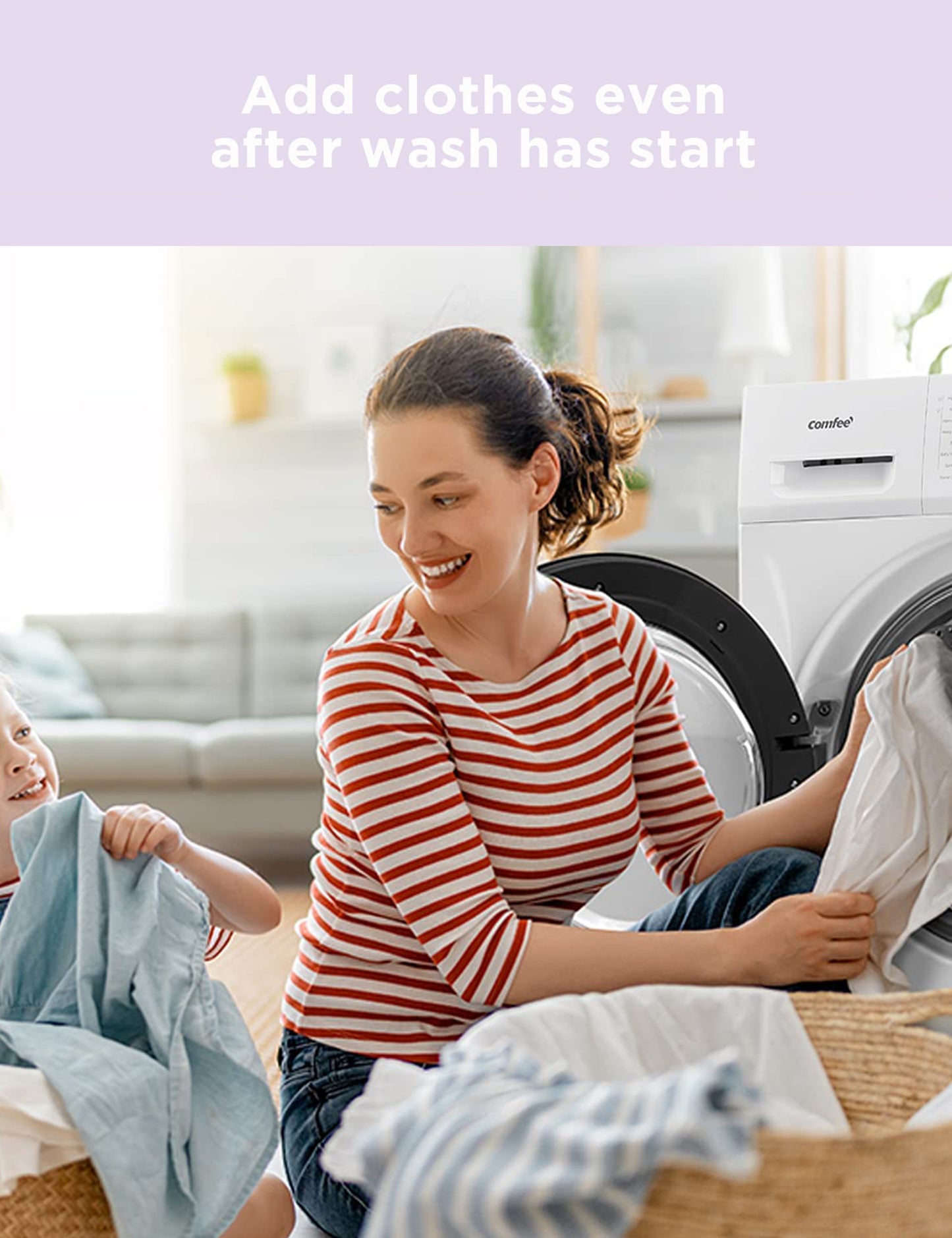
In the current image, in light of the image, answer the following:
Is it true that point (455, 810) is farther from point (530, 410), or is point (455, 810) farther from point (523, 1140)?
point (523, 1140)

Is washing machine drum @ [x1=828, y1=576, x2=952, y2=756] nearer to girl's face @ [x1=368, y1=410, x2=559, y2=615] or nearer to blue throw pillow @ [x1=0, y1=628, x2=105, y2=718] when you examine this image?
girl's face @ [x1=368, y1=410, x2=559, y2=615]

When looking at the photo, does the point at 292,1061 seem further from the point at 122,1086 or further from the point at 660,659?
the point at 660,659

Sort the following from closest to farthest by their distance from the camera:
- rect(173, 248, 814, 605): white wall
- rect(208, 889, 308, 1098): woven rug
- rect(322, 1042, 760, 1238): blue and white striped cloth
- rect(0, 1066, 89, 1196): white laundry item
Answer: rect(322, 1042, 760, 1238): blue and white striped cloth → rect(0, 1066, 89, 1196): white laundry item → rect(208, 889, 308, 1098): woven rug → rect(173, 248, 814, 605): white wall

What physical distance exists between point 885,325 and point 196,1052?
3.44 meters

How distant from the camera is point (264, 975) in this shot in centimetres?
261

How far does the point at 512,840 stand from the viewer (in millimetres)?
1326

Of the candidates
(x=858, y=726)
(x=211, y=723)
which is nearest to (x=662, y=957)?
(x=858, y=726)

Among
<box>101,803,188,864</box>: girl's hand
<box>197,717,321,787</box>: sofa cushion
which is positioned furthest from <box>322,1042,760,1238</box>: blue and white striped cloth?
<box>197,717,321,787</box>: sofa cushion

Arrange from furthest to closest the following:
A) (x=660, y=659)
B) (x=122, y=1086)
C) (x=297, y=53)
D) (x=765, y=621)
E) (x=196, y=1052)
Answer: (x=297, y=53)
(x=765, y=621)
(x=660, y=659)
(x=196, y=1052)
(x=122, y=1086)

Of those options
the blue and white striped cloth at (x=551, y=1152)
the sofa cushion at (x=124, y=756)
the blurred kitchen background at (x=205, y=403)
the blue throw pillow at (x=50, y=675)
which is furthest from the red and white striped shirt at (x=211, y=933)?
the blurred kitchen background at (x=205, y=403)

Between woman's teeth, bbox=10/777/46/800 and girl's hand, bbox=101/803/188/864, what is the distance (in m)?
0.14

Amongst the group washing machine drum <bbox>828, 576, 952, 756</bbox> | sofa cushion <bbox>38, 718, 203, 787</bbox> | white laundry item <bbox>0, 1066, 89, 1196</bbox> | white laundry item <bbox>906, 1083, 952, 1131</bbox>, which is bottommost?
sofa cushion <bbox>38, 718, 203, 787</bbox>

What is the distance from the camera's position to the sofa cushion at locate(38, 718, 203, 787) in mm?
3496

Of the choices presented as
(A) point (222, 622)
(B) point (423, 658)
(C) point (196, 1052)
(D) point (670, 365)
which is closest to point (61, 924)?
(C) point (196, 1052)
